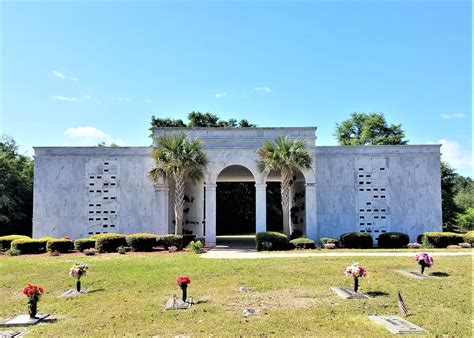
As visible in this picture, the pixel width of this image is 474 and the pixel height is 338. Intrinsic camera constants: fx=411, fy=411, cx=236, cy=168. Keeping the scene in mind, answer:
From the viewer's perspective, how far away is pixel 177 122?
4925 centimetres

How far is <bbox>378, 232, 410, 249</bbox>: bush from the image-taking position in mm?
24984

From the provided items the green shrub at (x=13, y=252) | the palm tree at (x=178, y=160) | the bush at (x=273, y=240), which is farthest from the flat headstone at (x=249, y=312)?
the green shrub at (x=13, y=252)

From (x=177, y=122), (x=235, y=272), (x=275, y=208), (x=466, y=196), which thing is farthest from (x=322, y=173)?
(x=466, y=196)

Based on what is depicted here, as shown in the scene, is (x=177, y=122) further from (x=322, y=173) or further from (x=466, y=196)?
(x=466, y=196)

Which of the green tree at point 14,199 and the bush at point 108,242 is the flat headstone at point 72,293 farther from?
the green tree at point 14,199

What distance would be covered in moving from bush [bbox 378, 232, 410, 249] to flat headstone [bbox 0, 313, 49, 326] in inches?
806

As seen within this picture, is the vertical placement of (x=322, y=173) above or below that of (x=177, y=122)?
below

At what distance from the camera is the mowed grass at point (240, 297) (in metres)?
8.64

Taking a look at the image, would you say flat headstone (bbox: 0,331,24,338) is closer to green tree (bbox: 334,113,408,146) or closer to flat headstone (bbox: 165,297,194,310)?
flat headstone (bbox: 165,297,194,310)

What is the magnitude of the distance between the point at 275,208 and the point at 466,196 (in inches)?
1359

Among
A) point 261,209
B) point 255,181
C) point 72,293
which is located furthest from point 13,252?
point 255,181

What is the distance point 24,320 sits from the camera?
9.58 m

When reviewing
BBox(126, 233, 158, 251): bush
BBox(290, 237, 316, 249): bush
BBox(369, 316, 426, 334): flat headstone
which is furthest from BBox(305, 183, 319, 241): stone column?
BBox(369, 316, 426, 334): flat headstone

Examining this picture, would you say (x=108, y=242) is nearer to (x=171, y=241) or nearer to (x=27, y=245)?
(x=171, y=241)
